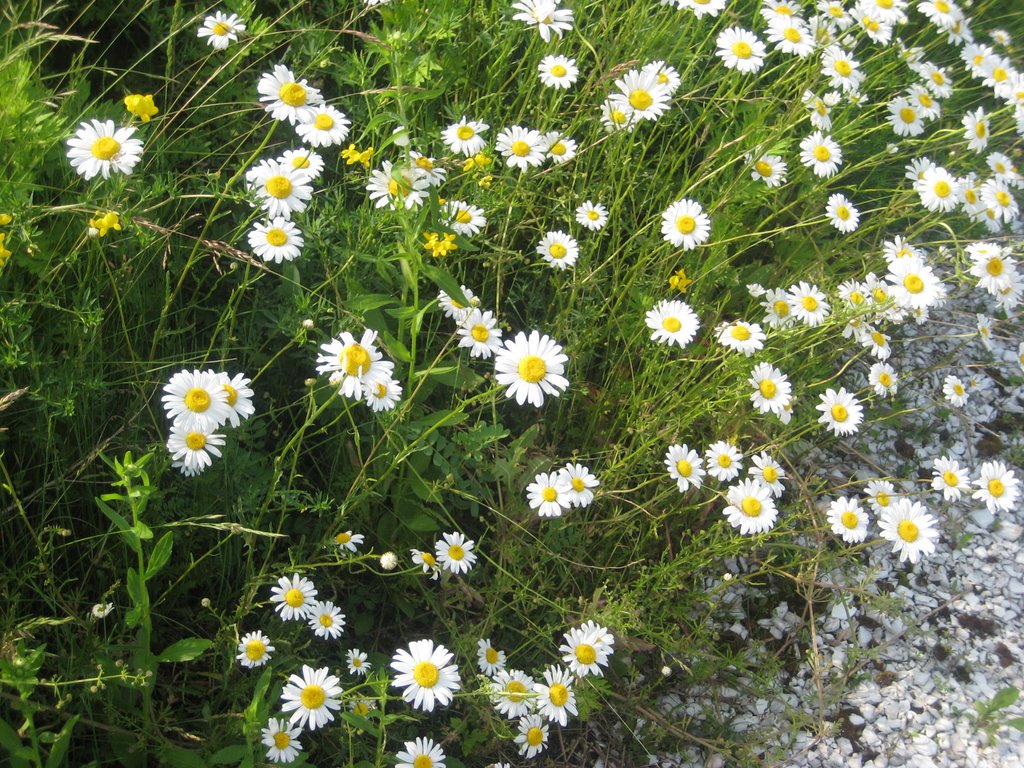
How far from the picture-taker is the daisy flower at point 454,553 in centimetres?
213

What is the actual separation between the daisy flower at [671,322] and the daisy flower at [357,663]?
1.10 metres

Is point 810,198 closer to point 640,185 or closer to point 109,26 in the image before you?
point 640,185

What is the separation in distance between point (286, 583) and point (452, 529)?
0.58 m

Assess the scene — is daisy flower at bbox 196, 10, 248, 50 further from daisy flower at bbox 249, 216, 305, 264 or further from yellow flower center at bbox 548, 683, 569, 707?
yellow flower center at bbox 548, 683, 569, 707

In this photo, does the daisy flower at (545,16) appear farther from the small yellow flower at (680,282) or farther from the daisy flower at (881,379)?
the daisy flower at (881,379)

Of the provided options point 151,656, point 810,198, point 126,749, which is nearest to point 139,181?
point 151,656

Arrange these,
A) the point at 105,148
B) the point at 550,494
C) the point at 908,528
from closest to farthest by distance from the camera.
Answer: the point at 105,148 → the point at 550,494 → the point at 908,528

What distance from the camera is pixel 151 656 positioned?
173cm

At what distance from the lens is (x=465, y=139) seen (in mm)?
2445

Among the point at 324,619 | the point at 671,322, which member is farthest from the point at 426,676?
the point at 671,322

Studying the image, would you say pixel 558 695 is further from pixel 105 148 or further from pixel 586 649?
pixel 105 148

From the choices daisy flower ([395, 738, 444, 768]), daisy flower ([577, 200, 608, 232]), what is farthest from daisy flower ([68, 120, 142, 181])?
daisy flower ([395, 738, 444, 768])

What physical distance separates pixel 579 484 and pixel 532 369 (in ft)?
1.23

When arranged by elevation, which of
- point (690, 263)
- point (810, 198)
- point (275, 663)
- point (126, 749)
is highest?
point (810, 198)
